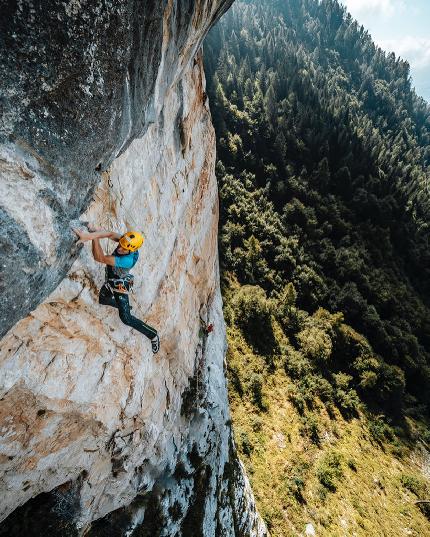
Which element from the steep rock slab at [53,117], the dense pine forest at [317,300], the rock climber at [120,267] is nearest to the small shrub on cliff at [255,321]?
the dense pine forest at [317,300]

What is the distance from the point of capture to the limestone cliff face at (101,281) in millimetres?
4797

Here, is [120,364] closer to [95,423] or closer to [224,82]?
[95,423]

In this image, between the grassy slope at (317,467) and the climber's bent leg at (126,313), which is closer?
the climber's bent leg at (126,313)

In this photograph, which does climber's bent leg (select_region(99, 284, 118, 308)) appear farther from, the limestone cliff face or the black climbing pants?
the limestone cliff face

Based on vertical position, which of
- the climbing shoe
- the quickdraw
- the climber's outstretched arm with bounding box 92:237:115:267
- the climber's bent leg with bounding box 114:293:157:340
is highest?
the climber's outstretched arm with bounding box 92:237:115:267

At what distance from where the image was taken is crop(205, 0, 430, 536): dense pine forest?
32.3m

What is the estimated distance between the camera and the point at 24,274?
15.7 ft

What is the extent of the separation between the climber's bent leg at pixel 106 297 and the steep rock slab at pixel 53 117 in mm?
3231

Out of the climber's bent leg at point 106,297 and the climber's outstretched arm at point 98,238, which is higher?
the climber's outstretched arm at point 98,238

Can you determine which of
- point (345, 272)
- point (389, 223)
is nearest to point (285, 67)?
point (389, 223)

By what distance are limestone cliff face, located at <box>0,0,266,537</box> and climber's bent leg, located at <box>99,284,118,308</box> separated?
25 cm

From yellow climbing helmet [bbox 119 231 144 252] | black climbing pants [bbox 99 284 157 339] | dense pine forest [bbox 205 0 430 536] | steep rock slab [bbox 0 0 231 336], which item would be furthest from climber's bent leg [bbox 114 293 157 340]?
dense pine forest [bbox 205 0 430 536]

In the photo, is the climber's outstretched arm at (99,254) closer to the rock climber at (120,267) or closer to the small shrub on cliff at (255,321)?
the rock climber at (120,267)

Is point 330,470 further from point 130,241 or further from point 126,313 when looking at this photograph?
point 130,241
